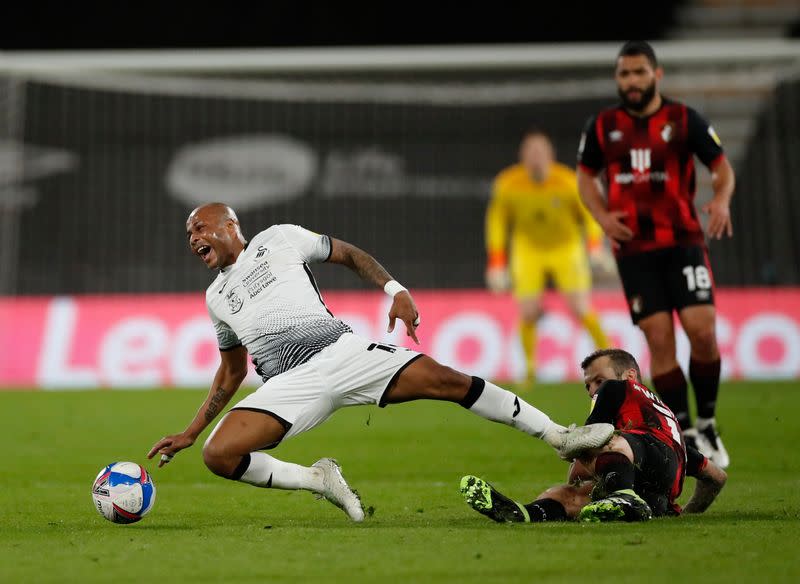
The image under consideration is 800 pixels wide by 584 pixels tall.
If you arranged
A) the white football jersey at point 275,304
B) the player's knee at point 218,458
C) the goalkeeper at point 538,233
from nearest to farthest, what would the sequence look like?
the player's knee at point 218,458, the white football jersey at point 275,304, the goalkeeper at point 538,233

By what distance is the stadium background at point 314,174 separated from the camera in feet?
54.2

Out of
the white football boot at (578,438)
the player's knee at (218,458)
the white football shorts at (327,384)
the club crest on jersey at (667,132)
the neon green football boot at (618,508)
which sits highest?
the club crest on jersey at (667,132)

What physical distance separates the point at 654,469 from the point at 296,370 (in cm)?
162

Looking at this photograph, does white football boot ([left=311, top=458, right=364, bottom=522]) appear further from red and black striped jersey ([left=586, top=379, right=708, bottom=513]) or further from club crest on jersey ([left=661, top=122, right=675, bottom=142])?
club crest on jersey ([left=661, top=122, right=675, bottom=142])

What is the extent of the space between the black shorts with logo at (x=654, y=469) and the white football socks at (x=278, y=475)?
4.51ft

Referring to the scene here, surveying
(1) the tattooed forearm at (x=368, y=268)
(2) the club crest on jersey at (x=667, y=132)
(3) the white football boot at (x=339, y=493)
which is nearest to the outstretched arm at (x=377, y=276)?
(1) the tattooed forearm at (x=368, y=268)

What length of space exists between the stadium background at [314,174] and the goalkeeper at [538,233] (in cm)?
157

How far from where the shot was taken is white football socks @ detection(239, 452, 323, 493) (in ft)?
18.9

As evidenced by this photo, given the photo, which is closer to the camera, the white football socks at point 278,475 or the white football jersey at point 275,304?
the white football socks at point 278,475

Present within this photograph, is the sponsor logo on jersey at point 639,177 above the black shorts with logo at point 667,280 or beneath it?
above

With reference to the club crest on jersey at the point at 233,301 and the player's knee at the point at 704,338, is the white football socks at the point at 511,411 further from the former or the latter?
the player's knee at the point at 704,338

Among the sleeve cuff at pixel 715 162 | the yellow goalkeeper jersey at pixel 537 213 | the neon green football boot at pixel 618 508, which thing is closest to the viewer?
the neon green football boot at pixel 618 508

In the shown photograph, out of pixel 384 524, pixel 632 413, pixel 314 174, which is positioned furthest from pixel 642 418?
pixel 314 174

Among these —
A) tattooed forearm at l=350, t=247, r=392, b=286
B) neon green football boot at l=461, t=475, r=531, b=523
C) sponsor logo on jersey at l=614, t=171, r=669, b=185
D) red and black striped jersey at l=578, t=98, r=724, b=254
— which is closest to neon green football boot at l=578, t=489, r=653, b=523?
neon green football boot at l=461, t=475, r=531, b=523
